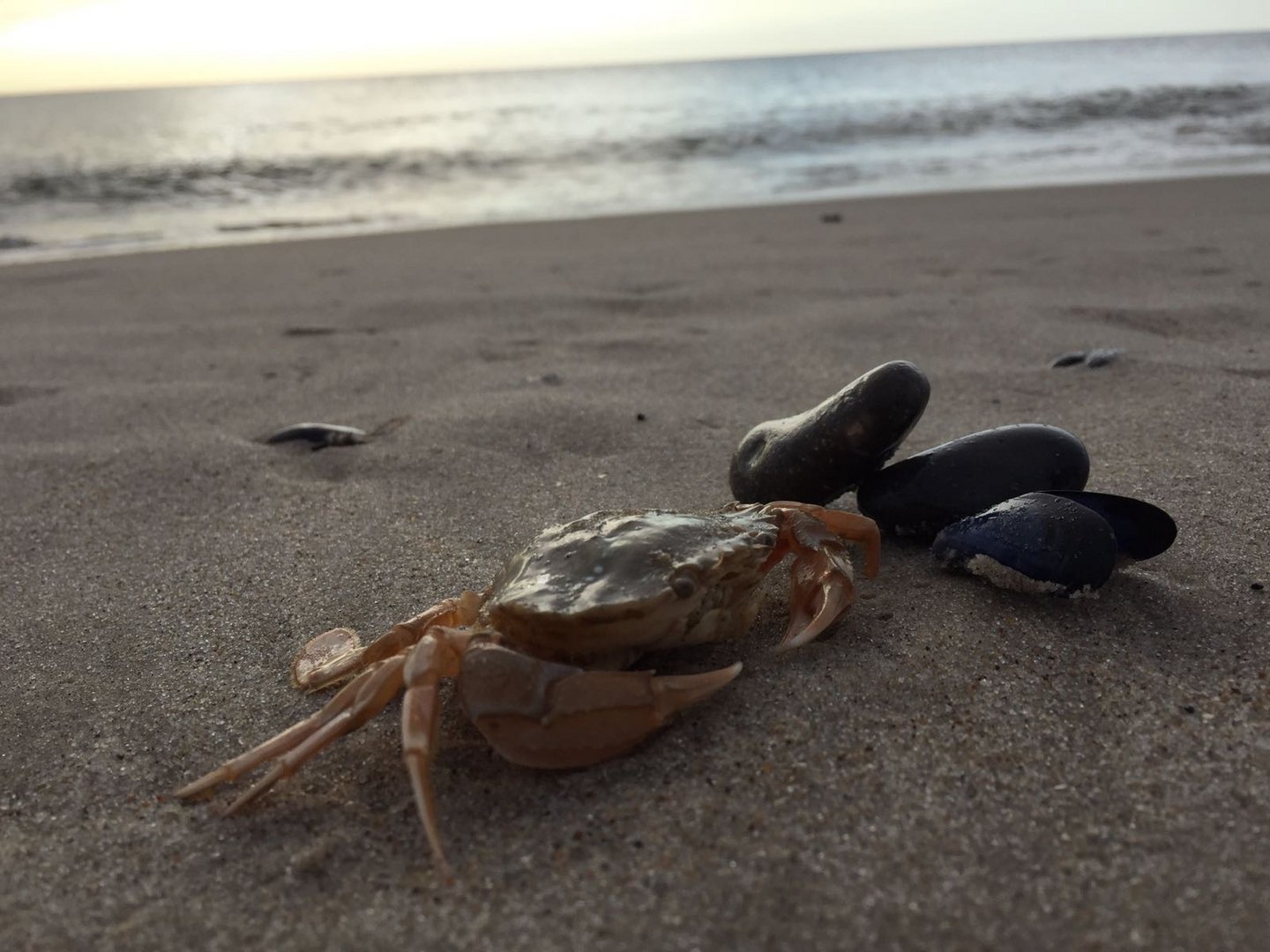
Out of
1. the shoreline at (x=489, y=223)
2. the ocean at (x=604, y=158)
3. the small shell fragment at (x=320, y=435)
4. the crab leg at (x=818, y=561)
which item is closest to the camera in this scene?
the crab leg at (x=818, y=561)

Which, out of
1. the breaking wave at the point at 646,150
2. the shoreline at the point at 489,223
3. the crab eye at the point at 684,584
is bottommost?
the shoreline at the point at 489,223

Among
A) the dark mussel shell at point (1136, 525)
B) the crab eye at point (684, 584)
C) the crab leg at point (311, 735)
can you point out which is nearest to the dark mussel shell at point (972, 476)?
the dark mussel shell at point (1136, 525)

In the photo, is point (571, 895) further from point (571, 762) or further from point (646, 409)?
point (646, 409)

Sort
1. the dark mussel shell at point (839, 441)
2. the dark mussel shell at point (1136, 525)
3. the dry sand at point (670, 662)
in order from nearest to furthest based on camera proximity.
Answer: the dry sand at point (670, 662), the dark mussel shell at point (1136, 525), the dark mussel shell at point (839, 441)

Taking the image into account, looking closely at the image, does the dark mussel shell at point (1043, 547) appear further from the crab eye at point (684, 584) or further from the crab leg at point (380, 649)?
the crab leg at point (380, 649)

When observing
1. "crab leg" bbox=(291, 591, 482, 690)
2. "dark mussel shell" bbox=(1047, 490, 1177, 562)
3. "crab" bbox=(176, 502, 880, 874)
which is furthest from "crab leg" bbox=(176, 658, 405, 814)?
"dark mussel shell" bbox=(1047, 490, 1177, 562)
